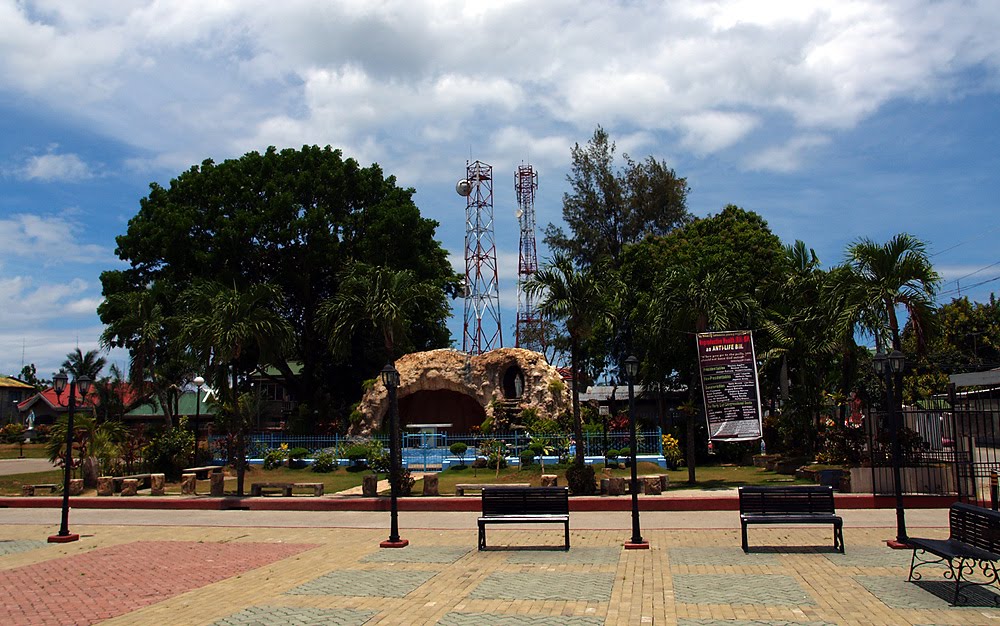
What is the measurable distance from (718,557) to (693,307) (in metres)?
13.3

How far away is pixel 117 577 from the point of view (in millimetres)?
11273

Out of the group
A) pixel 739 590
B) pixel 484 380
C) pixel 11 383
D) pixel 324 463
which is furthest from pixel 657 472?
pixel 11 383

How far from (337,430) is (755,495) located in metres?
27.4

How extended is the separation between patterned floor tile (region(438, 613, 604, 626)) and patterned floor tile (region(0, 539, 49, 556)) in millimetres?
9628

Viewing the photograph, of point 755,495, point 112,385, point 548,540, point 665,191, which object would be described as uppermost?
point 665,191

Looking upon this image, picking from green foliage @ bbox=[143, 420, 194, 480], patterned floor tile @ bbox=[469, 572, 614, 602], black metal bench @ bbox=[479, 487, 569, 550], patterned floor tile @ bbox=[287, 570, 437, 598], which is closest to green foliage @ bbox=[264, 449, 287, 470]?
green foliage @ bbox=[143, 420, 194, 480]

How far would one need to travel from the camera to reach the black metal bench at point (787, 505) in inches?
470

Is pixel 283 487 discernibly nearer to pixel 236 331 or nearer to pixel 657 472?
pixel 236 331

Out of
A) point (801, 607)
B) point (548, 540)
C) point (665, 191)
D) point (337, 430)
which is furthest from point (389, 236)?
point (801, 607)

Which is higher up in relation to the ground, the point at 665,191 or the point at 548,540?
the point at 665,191

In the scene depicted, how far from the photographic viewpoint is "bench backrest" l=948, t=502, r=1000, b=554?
29.2 ft

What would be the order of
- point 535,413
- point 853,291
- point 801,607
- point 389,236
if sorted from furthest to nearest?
point 389,236 < point 535,413 < point 853,291 < point 801,607

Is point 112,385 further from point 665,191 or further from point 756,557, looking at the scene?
point 756,557

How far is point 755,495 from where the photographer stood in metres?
12.4
